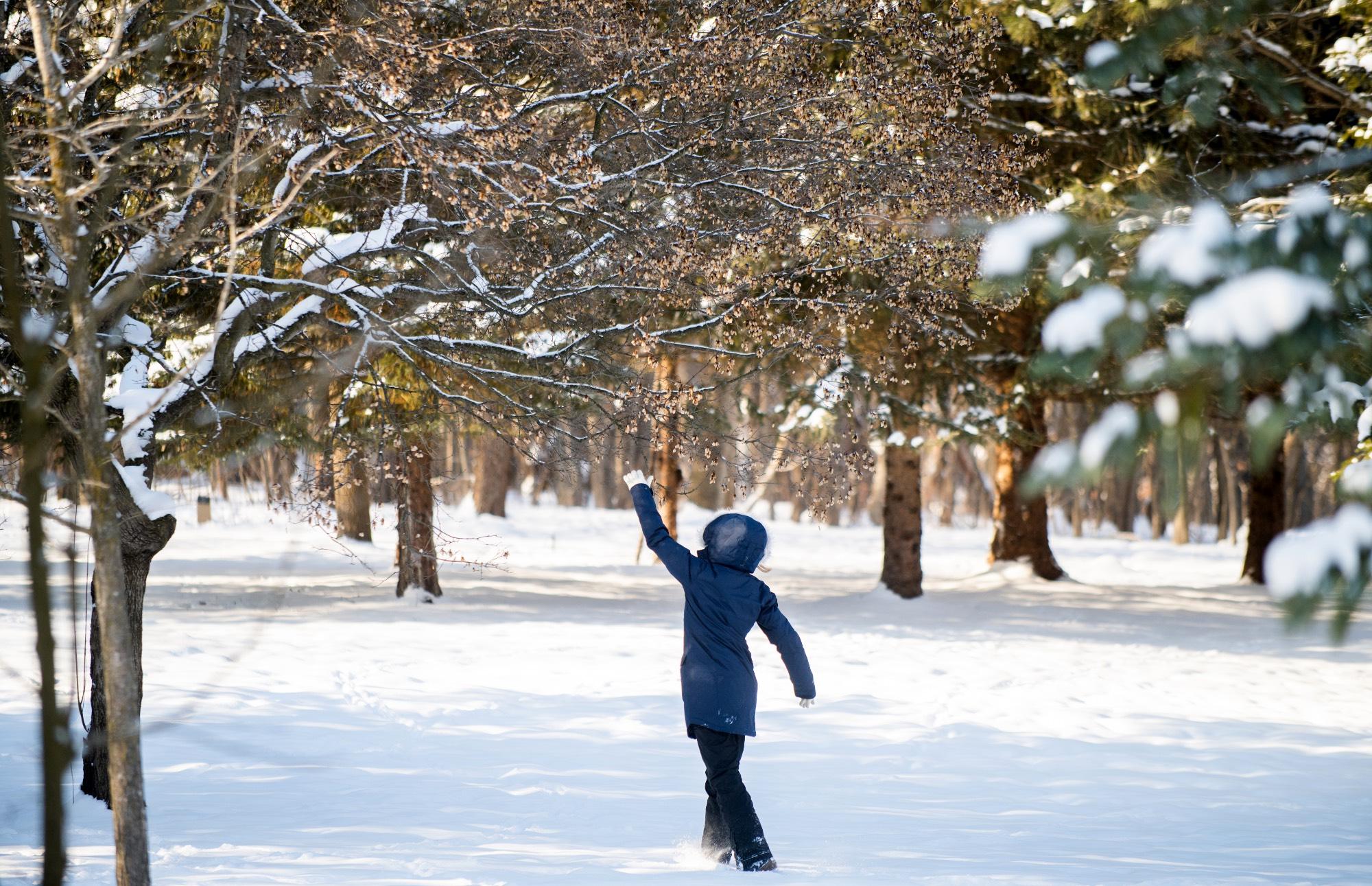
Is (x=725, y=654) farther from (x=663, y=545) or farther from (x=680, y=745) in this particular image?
(x=680, y=745)

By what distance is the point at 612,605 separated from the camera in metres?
16.4

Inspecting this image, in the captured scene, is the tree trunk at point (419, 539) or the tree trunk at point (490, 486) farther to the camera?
the tree trunk at point (490, 486)

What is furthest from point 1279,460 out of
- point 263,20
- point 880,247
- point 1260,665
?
point 263,20

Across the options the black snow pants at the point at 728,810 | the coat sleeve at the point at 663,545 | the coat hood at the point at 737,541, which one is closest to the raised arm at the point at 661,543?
the coat sleeve at the point at 663,545

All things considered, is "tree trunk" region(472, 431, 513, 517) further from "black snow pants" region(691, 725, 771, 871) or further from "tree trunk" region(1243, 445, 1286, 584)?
"black snow pants" region(691, 725, 771, 871)

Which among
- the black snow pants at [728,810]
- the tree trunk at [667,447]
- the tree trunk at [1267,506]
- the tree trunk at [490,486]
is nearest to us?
the black snow pants at [728,810]

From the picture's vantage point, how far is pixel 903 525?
16906mm

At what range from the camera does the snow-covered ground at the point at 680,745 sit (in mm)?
5609

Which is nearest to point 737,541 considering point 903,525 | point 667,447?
point 667,447

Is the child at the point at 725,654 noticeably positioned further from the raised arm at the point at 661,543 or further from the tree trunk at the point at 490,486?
the tree trunk at the point at 490,486

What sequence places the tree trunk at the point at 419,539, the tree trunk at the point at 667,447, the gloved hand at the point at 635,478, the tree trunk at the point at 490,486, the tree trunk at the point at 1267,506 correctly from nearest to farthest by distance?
the gloved hand at the point at 635,478 → the tree trunk at the point at 667,447 → the tree trunk at the point at 419,539 → the tree trunk at the point at 1267,506 → the tree trunk at the point at 490,486

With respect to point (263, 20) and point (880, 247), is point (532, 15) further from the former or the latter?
point (880, 247)

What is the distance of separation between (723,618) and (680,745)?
10.6ft

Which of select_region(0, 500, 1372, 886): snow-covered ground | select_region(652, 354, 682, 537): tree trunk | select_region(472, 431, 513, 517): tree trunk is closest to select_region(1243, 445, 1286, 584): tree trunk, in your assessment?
select_region(0, 500, 1372, 886): snow-covered ground
